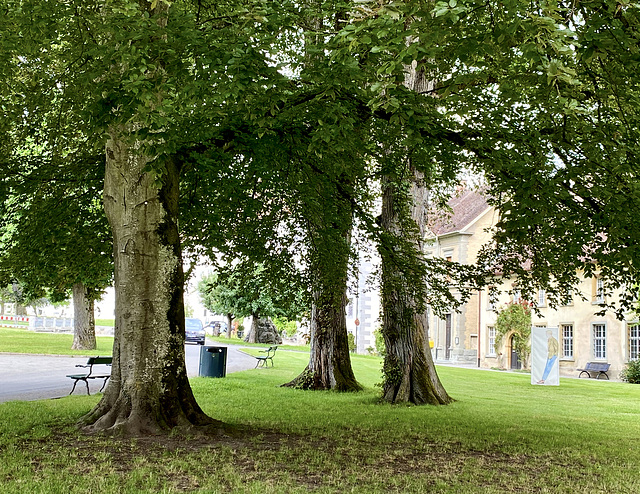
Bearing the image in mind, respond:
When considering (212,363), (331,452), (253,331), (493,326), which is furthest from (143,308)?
(253,331)

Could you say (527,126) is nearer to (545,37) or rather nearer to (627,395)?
(545,37)

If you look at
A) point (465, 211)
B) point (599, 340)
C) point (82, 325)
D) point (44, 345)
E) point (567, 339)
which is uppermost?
point (465, 211)

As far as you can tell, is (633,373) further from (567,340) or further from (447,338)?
(447,338)

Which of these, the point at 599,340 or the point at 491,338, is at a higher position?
the point at 599,340

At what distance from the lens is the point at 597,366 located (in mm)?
35000

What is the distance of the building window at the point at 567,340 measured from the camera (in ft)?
125

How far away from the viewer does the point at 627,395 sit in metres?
22.8

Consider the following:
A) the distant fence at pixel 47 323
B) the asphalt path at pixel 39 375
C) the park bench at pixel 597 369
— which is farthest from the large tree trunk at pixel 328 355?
the distant fence at pixel 47 323

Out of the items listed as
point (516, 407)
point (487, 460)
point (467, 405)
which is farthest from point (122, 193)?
point (516, 407)

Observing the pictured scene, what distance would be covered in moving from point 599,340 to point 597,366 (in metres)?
1.74

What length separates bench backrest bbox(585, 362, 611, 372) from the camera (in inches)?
1357

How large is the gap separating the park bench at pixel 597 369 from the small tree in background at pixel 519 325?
4.12 meters

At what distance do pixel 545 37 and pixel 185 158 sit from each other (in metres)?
6.03

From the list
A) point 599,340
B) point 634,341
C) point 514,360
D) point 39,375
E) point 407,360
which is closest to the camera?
point 407,360
